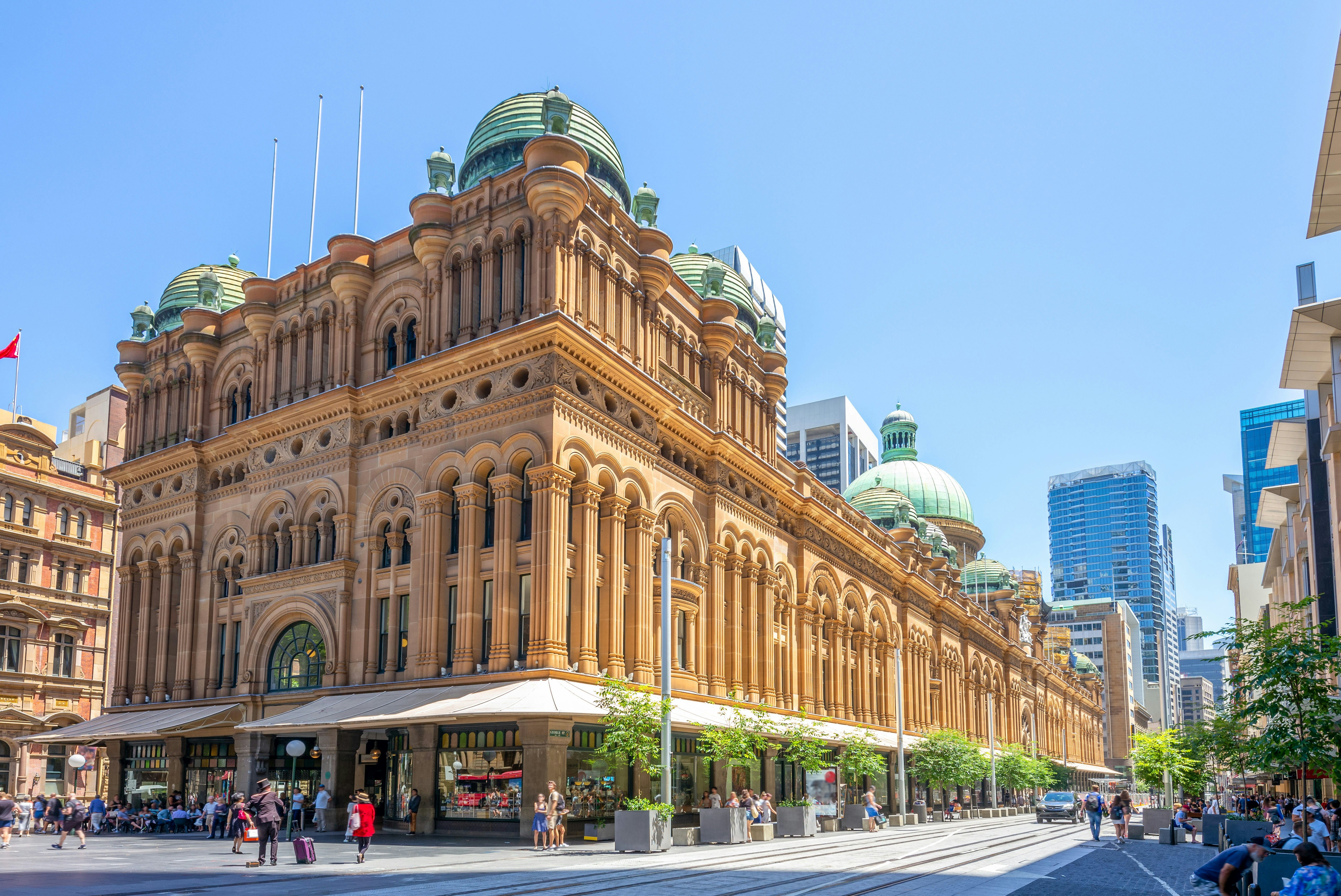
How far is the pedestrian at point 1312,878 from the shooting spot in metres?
14.4

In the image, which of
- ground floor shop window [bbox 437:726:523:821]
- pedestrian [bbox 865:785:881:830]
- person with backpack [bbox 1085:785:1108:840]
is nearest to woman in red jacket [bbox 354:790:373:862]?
ground floor shop window [bbox 437:726:523:821]

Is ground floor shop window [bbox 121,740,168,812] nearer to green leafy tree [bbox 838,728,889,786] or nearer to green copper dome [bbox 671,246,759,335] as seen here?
green leafy tree [bbox 838,728,889,786]

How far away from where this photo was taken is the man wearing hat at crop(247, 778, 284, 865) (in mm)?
26969

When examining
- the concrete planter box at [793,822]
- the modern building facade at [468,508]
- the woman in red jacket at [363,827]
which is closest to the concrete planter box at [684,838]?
the modern building facade at [468,508]

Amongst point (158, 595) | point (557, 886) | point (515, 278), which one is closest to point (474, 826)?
point (557, 886)

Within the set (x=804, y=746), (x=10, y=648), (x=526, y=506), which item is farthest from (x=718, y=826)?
(x=10, y=648)

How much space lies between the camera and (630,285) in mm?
44594

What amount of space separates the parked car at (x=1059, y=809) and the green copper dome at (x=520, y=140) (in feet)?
140

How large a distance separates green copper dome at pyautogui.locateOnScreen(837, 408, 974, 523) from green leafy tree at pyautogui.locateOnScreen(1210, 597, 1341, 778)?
7999cm

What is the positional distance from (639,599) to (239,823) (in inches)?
602

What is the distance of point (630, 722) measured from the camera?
34031 mm

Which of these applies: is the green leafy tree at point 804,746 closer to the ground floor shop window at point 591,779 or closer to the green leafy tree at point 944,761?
the ground floor shop window at point 591,779

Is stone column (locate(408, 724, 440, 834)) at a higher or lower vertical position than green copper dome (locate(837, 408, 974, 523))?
lower

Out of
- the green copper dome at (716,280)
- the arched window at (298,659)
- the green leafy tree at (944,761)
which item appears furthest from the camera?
the green leafy tree at (944,761)
